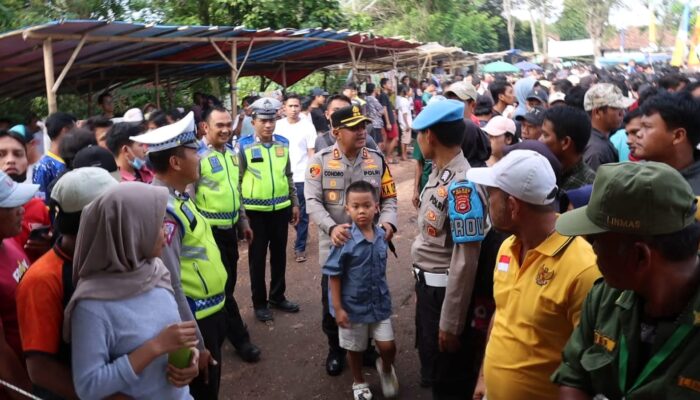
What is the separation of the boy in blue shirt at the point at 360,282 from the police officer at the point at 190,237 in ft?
2.72

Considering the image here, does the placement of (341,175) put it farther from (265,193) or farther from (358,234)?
(265,193)

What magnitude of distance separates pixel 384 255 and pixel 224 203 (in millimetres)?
1415

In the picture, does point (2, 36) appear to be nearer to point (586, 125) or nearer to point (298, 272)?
point (298, 272)

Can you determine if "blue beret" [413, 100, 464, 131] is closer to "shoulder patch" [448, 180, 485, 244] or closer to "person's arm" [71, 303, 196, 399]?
"shoulder patch" [448, 180, 485, 244]

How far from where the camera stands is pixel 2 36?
18.3ft

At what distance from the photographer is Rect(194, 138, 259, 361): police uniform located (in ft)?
14.6

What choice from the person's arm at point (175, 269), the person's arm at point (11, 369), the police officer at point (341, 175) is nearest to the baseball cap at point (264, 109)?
the police officer at point (341, 175)

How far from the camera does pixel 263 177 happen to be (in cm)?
507

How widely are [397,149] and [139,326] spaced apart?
12.5 metres

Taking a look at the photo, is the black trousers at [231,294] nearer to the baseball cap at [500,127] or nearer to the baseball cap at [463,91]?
the baseball cap at [500,127]

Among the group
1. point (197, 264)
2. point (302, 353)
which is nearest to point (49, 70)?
point (302, 353)

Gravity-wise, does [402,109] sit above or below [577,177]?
below

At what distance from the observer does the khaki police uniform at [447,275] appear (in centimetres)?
275

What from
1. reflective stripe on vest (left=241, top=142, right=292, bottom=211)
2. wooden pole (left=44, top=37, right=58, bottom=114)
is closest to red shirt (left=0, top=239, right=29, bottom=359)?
reflective stripe on vest (left=241, top=142, right=292, bottom=211)
